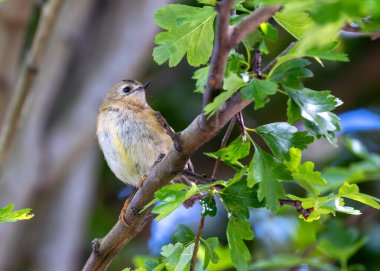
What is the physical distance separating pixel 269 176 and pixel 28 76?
2831mm

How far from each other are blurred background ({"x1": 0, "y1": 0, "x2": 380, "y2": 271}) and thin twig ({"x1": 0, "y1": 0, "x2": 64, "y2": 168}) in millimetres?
716

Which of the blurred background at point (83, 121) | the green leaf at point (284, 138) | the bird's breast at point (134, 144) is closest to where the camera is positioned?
the green leaf at point (284, 138)

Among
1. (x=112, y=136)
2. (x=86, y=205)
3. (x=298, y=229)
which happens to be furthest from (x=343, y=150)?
(x=112, y=136)

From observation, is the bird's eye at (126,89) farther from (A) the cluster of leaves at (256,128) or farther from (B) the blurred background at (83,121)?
(A) the cluster of leaves at (256,128)

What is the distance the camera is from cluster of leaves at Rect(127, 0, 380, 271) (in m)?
1.73

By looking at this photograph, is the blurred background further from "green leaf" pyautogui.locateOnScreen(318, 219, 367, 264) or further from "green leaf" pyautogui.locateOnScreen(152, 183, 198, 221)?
"green leaf" pyautogui.locateOnScreen(152, 183, 198, 221)

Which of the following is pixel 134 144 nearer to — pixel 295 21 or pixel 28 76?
pixel 28 76

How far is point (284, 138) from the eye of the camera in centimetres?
194

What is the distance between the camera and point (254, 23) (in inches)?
63.4

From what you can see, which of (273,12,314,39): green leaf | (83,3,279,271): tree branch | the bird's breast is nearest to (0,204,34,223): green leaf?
(83,3,279,271): tree branch

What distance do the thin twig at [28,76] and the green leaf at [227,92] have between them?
2.88 metres

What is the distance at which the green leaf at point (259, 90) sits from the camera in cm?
166

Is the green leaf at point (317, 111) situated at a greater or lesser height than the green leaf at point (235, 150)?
greater

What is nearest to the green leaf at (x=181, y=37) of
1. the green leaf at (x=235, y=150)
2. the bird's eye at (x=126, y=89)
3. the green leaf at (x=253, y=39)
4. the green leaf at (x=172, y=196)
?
the green leaf at (x=253, y=39)
